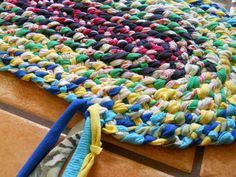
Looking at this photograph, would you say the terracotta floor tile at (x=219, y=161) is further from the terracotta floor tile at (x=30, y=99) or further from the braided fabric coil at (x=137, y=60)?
the terracotta floor tile at (x=30, y=99)

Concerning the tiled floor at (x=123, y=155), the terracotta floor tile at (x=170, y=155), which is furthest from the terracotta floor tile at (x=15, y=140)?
the terracotta floor tile at (x=170, y=155)

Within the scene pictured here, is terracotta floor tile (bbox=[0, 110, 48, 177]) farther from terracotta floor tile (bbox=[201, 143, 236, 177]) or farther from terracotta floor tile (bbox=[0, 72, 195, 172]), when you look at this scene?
terracotta floor tile (bbox=[201, 143, 236, 177])

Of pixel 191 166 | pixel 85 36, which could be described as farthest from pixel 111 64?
pixel 191 166

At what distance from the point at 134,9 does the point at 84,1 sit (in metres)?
0.08

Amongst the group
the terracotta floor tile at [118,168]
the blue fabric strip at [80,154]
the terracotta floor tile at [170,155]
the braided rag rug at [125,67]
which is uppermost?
the braided rag rug at [125,67]

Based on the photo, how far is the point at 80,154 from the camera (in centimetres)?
41

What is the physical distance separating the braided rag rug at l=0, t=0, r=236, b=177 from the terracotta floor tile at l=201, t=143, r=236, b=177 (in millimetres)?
14

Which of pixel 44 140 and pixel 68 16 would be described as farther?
pixel 68 16

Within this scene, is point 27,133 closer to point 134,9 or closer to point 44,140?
point 44,140

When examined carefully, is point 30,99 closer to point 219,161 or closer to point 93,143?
point 93,143

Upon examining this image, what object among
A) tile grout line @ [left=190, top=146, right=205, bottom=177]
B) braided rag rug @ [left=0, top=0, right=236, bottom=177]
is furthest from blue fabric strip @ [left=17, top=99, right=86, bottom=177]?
tile grout line @ [left=190, top=146, right=205, bottom=177]

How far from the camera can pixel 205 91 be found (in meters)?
0.45

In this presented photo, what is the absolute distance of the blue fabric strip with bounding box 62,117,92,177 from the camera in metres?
0.40

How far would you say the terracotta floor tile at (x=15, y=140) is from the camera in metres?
0.44
